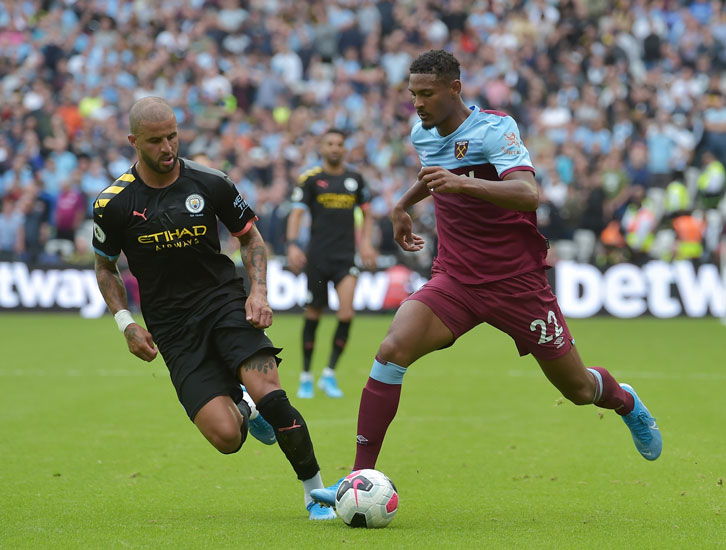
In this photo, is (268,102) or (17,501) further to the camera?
(268,102)

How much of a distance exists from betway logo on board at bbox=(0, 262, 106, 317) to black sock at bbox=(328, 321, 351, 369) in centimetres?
1005

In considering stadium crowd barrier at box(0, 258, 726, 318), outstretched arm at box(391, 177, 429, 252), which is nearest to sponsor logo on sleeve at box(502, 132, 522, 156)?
outstretched arm at box(391, 177, 429, 252)

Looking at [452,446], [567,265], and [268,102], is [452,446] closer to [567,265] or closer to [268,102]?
[567,265]

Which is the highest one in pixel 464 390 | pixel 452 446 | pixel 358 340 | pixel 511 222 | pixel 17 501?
pixel 511 222

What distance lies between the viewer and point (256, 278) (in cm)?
610

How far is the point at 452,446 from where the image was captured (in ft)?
27.1

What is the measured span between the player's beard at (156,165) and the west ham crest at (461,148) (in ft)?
5.20

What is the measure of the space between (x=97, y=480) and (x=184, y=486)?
0.62m

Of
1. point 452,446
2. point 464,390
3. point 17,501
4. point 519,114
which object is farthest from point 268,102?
point 17,501

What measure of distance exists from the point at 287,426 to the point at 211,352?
2.21 feet

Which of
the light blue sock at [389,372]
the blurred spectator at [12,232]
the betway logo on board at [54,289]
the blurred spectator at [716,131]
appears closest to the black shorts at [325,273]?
the light blue sock at [389,372]

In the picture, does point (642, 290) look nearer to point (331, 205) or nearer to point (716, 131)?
point (716, 131)

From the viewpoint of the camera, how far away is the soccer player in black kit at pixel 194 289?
5.81 m

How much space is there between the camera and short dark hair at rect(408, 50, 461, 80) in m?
5.89
